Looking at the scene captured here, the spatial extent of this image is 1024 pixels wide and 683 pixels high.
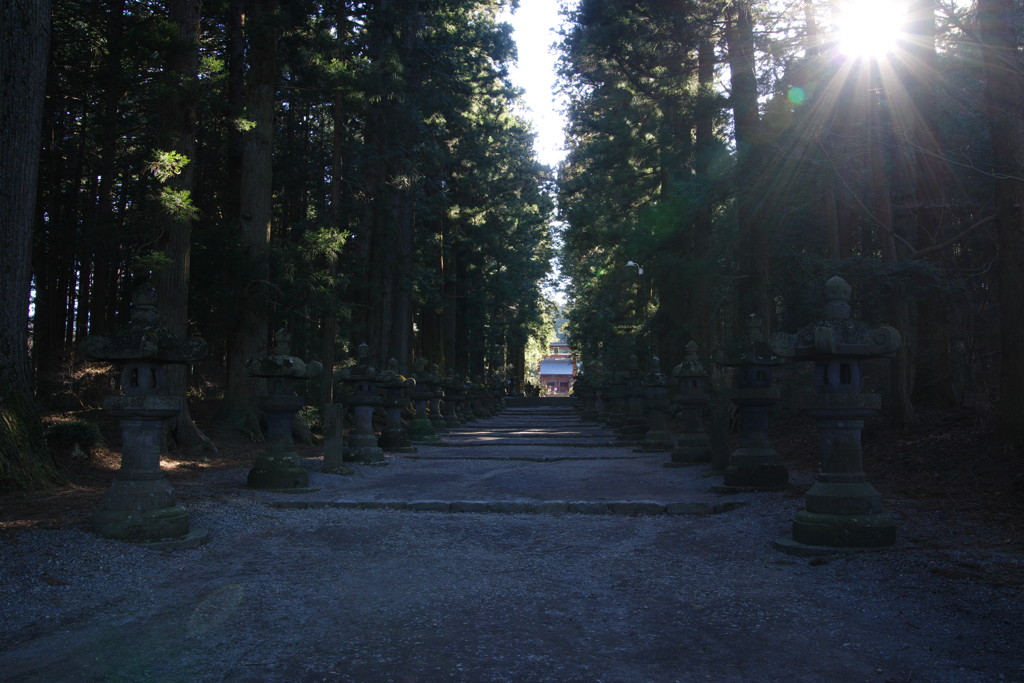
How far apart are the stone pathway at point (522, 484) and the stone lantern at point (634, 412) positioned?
8.32ft

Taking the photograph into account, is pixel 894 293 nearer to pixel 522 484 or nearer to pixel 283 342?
pixel 522 484

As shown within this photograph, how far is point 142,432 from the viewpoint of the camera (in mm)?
6711

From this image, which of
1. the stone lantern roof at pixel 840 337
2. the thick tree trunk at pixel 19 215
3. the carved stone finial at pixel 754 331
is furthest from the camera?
the carved stone finial at pixel 754 331

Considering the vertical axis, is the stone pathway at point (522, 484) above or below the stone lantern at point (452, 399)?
below

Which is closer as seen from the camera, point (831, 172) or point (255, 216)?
point (831, 172)

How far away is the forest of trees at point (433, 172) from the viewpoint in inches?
349

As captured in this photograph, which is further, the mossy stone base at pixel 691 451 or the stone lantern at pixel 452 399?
the stone lantern at pixel 452 399

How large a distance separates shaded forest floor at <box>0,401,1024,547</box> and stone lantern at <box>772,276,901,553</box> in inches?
44.4

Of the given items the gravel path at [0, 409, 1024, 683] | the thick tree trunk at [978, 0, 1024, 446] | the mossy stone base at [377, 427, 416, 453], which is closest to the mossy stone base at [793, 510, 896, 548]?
the gravel path at [0, 409, 1024, 683]

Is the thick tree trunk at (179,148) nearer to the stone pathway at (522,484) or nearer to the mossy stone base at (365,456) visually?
the mossy stone base at (365,456)

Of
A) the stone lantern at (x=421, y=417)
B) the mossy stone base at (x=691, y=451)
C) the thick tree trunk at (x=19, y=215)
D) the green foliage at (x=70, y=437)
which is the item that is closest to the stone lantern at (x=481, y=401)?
the stone lantern at (x=421, y=417)

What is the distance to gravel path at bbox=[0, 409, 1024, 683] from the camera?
383 cm

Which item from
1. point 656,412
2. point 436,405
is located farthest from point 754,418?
point 436,405

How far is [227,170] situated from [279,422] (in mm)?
10611
